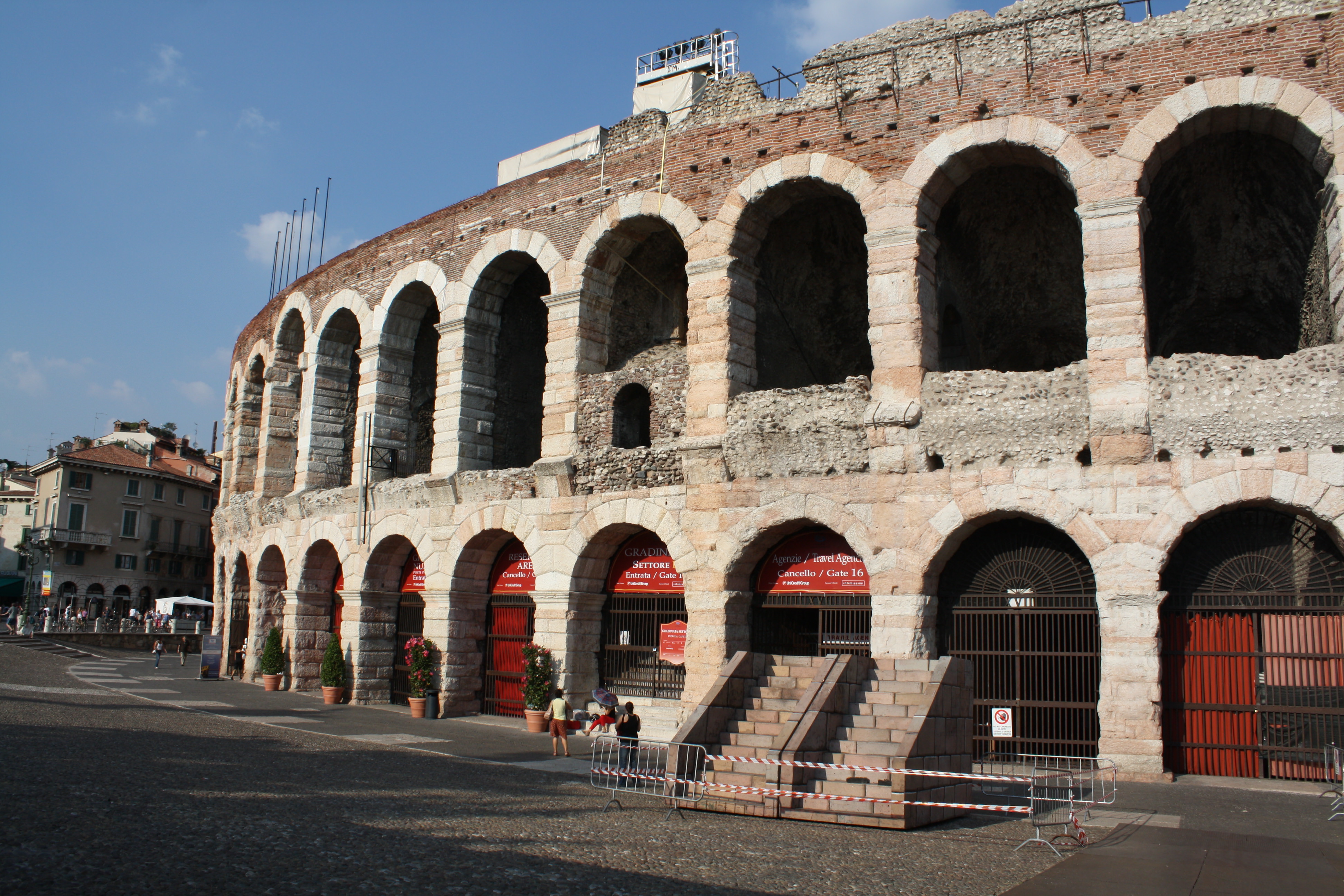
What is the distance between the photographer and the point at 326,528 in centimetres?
2120

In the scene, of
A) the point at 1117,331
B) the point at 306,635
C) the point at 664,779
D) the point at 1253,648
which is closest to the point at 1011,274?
the point at 1117,331

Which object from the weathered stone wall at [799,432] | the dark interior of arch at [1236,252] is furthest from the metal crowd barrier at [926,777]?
the dark interior of arch at [1236,252]

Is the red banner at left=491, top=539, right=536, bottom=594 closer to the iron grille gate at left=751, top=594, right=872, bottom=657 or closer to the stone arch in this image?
the iron grille gate at left=751, top=594, right=872, bottom=657

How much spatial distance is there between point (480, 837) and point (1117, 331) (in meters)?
9.86

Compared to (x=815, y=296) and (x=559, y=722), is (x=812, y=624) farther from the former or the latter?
(x=815, y=296)

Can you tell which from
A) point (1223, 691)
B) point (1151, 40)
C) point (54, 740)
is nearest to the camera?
point (54, 740)

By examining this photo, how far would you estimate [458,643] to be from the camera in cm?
1830

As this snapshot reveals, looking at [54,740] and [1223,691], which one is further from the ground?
[1223,691]

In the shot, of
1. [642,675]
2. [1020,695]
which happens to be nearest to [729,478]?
[642,675]

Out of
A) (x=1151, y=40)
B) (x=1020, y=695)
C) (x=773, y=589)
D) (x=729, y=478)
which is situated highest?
(x=1151, y=40)

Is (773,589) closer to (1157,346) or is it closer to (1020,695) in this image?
(1020,695)

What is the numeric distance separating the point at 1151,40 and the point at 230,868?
45.7ft

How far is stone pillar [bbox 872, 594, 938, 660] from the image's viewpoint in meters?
13.2

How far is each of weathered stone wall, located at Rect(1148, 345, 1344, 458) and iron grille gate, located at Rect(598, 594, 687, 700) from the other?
25.0 ft
